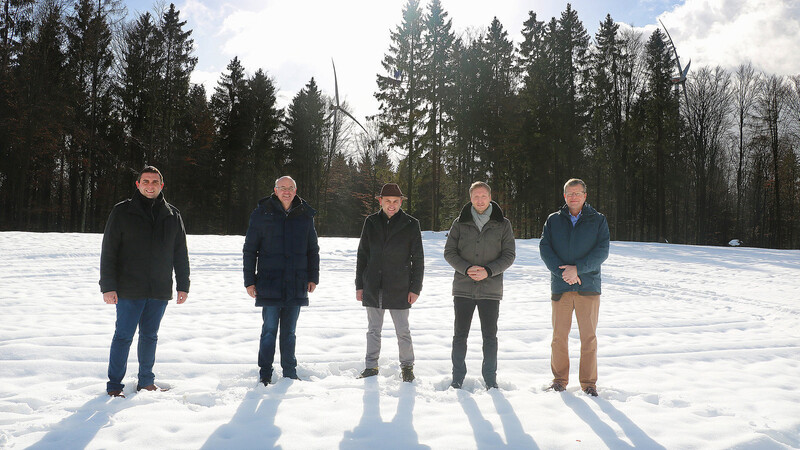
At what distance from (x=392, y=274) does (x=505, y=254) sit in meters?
1.11

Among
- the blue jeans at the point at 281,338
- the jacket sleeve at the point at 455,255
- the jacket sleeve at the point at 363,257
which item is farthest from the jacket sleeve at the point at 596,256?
the blue jeans at the point at 281,338

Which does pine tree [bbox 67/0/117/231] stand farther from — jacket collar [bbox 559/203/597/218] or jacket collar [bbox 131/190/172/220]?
jacket collar [bbox 559/203/597/218]

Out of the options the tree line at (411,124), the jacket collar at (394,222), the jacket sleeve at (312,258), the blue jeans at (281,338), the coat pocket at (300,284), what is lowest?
the blue jeans at (281,338)

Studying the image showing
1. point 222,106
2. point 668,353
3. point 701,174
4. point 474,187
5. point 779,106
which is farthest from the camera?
point 222,106

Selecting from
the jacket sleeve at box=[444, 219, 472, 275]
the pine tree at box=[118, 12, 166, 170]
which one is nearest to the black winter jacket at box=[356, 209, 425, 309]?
the jacket sleeve at box=[444, 219, 472, 275]

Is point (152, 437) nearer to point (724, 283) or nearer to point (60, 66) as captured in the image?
point (724, 283)

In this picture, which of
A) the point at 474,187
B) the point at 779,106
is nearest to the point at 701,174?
the point at 779,106

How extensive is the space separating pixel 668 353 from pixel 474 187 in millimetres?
3544

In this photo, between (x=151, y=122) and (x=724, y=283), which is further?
(x=151, y=122)

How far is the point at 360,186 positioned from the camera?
40969mm

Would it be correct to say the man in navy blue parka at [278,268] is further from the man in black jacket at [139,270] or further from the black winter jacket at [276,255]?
the man in black jacket at [139,270]

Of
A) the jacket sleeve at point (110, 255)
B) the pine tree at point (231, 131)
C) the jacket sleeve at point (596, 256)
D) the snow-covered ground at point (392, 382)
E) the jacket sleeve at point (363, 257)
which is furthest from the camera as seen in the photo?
the pine tree at point (231, 131)

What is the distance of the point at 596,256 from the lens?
407cm

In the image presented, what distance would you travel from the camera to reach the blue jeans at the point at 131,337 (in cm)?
375
